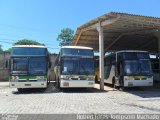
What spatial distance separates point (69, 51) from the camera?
19.8 metres

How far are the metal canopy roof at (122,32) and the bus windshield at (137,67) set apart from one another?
116 inches

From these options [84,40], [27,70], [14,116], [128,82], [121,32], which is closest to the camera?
[14,116]

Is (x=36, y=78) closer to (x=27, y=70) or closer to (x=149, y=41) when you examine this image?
(x=27, y=70)

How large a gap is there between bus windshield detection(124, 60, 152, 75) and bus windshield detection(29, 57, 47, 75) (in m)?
5.88

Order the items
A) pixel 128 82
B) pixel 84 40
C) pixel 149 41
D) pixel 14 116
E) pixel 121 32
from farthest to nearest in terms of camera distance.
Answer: pixel 149 41, pixel 84 40, pixel 121 32, pixel 128 82, pixel 14 116

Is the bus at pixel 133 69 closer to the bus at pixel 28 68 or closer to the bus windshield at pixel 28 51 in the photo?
the bus at pixel 28 68

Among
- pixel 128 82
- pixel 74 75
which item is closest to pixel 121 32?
pixel 128 82

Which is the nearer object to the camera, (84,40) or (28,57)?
(28,57)

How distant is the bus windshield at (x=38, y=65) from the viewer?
62.0ft

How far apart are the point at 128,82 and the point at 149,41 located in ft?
46.3

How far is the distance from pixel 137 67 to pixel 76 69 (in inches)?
180

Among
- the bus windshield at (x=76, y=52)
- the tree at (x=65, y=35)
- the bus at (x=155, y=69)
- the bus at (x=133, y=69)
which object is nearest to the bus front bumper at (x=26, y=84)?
the bus windshield at (x=76, y=52)

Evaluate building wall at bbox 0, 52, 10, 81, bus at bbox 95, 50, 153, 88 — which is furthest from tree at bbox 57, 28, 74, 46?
bus at bbox 95, 50, 153, 88

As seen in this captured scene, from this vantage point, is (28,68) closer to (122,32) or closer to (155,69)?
(122,32)
